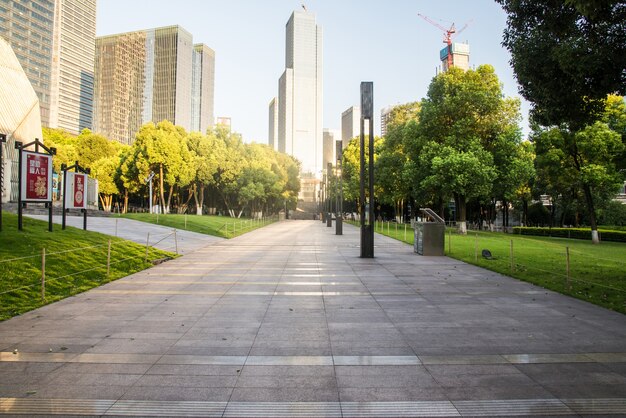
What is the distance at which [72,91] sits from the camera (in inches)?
6594

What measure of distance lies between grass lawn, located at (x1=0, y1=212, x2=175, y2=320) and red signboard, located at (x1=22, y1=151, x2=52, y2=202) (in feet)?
4.58

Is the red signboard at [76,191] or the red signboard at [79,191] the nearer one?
the red signboard at [76,191]

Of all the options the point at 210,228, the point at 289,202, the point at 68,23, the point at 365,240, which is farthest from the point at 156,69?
the point at 365,240

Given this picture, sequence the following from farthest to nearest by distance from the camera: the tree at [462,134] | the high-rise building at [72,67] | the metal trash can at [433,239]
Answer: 1. the high-rise building at [72,67]
2. the tree at [462,134]
3. the metal trash can at [433,239]

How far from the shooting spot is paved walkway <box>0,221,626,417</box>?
14.7 ft

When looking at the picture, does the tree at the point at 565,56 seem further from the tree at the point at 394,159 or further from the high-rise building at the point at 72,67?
the high-rise building at the point at 72,67

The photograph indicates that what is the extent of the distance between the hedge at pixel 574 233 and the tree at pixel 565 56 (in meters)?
27.8

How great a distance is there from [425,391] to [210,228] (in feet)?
110

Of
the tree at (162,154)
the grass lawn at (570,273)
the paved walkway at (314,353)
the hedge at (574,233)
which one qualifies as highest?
the tree at (162,154)

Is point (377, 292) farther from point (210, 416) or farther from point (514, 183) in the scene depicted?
point (514, 183)

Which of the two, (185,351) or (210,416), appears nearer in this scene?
(210,416)

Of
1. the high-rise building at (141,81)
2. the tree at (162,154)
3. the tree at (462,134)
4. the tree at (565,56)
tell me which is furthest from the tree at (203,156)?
the high-rise building at (141,81)

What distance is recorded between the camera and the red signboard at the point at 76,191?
22.0 m

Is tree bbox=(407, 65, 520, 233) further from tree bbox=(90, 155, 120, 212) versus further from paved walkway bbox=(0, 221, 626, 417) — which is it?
tree bbox=(90, 155, 120, 212)
